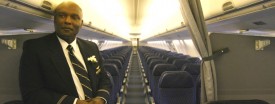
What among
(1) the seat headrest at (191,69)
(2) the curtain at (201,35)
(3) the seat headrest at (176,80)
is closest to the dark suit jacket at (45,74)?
(2) the curtain at (201,35)

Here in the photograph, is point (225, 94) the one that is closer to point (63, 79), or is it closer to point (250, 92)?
point (250, 92)

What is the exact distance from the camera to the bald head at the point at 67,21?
8.52 feet

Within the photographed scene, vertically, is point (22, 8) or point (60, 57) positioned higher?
point (22, 8)

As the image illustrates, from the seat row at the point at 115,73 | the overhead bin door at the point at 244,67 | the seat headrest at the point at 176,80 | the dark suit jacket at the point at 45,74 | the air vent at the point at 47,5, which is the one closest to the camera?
the dark suit jacket at the point at 45,74

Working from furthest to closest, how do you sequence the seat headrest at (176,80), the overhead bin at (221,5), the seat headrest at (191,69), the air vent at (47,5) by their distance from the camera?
the seat headrest at (191,69) → the seat headrest at (176,80) → the air vent at (47,5) → the overhead bin at (221,5)

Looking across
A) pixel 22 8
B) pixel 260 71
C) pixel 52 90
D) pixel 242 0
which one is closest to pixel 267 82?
pixel 260 71

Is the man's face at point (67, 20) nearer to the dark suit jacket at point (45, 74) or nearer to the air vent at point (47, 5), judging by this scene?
the dark suit jacket at point (45, 74)

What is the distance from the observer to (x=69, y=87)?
8.18 feet

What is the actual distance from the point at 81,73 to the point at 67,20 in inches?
17.2

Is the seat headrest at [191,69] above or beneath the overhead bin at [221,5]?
beneath

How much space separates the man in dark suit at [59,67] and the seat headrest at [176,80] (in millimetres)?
1318

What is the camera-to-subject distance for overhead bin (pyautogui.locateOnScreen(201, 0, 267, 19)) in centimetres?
Result: 310

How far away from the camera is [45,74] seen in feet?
7.91

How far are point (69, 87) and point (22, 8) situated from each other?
937 millimetres
